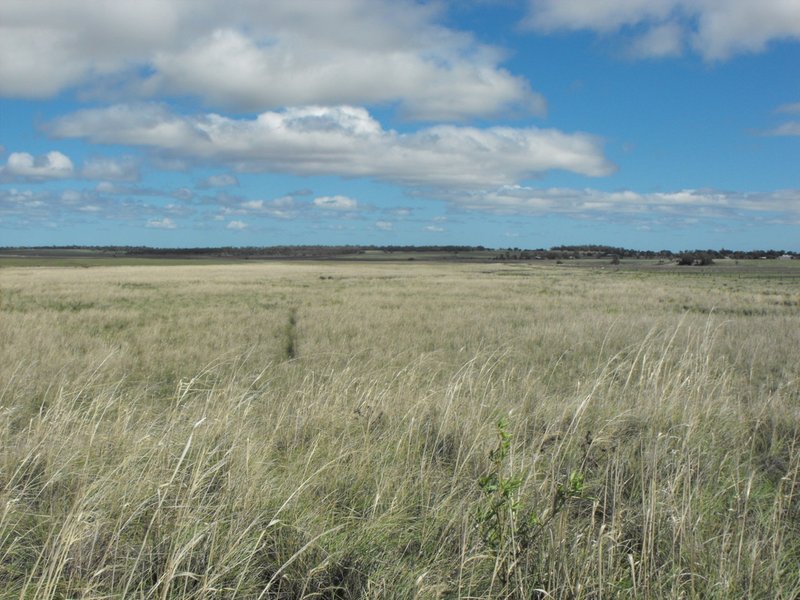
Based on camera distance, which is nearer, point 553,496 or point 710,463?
point 553,496

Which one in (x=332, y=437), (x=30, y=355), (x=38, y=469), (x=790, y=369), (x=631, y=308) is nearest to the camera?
(x=38, y=469)

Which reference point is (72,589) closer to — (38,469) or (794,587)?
(38,469)

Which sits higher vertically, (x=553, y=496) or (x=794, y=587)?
(x=553, y=496)

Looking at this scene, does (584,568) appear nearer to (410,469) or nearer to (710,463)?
(410,469)

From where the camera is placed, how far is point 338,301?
31.3 metres

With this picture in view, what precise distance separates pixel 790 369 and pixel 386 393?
9.10 m

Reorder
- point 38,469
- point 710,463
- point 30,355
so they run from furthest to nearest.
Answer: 1. point 30,355
2. point 710,463
3. point 38,469

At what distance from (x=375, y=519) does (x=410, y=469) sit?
95 centimetres

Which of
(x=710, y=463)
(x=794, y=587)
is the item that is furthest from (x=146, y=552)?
(x=710, y=463)

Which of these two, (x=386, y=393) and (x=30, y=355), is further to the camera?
(x=30, y=355)

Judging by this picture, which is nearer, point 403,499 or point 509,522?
point 509,522

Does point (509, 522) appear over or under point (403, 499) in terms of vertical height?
over

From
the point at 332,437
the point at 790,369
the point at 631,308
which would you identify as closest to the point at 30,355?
the point at 332,437

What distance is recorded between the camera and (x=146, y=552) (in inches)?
135
